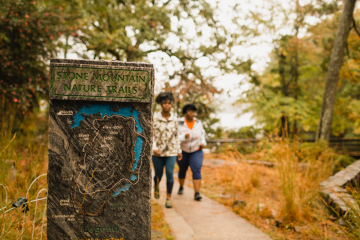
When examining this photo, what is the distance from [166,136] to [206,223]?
4.92 feet

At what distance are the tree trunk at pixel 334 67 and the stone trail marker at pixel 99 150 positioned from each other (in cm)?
830

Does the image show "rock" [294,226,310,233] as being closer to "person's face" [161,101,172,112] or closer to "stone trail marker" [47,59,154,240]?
"stone trail marker" [47,59,154,240]

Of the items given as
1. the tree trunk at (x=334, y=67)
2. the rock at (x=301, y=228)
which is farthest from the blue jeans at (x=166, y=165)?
the tree trunk at (x=334, y=67)

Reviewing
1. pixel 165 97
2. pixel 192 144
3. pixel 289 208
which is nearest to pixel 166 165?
pixel 192 144

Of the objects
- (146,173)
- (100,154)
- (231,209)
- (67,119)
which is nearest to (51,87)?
(67,119)

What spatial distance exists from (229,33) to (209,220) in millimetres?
8205

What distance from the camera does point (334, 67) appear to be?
8.56 m

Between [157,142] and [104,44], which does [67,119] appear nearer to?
[157,142]

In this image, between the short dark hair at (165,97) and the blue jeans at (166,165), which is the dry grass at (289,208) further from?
the short dark hair at (165,97)

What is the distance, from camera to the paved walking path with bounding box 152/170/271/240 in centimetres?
311

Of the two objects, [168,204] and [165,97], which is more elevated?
[165,97]

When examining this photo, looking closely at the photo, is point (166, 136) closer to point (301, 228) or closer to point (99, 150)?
point (99, 150)

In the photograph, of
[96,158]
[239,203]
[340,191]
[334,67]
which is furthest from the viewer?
[334,67]

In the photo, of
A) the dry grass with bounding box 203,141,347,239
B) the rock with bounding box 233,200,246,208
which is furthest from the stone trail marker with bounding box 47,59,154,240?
the rock with bounding box 233,200,246,208
